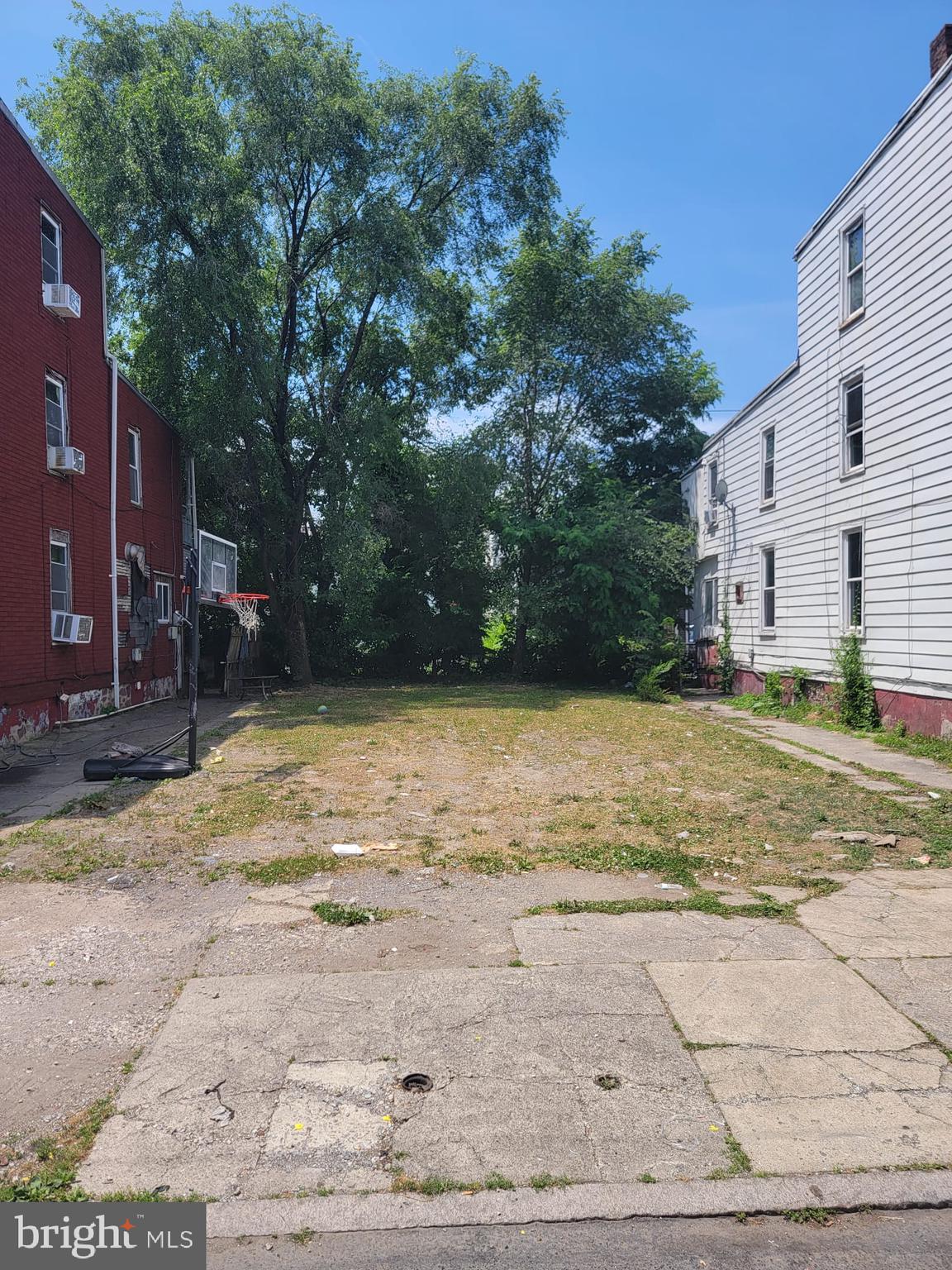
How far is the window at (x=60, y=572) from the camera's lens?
13727mm

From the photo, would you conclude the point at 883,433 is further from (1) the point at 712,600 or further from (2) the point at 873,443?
(1) the point at 712,600

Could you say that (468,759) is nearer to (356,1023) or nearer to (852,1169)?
(356,1023)

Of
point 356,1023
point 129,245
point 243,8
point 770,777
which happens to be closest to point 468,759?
point 770,777

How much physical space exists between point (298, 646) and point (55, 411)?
998 centimetres

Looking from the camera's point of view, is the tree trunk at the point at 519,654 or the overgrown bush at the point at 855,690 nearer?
the overgrown bush at the point at 855,690

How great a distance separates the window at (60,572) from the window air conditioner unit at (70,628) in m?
0.20

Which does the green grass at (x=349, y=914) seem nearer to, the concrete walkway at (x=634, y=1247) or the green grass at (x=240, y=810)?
the green grass at (x=240, y=810)

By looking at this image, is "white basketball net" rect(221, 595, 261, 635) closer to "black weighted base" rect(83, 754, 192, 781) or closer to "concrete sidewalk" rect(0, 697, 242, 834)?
"concrete sidewalk" rect(0, 697, 242, 834)

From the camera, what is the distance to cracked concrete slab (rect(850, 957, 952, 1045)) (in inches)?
148

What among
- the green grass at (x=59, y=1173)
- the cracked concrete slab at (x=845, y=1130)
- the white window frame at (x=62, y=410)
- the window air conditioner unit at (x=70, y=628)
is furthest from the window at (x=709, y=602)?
the green grass at (x=59, y=1173)

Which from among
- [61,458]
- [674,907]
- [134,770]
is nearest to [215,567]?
[61,458]

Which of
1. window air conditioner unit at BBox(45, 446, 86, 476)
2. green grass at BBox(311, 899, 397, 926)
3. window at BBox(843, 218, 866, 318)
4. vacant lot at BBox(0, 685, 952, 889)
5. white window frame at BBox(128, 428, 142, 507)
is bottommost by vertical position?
green grass at BBox(311, 899, 397, 926)

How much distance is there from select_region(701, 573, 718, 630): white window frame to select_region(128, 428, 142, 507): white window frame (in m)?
14.1

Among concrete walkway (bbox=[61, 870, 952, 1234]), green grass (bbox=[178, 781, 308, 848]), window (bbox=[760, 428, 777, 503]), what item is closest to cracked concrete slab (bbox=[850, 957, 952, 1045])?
concrete walkway (bbox=[61, 870, 952, 1234])
